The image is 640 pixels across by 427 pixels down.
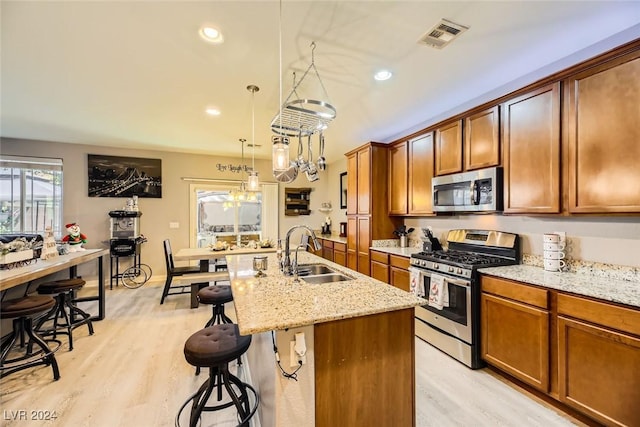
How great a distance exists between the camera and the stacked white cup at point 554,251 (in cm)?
227

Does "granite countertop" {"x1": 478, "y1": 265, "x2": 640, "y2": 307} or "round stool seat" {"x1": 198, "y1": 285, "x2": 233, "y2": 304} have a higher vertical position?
"granite countertop" {"x1": 478, "y1": 265, "x2": 640, "y2": 307}

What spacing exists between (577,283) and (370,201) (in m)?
2.56

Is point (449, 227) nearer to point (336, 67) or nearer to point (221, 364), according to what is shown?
point (336, 67)

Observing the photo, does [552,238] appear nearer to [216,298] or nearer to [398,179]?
[398,179]

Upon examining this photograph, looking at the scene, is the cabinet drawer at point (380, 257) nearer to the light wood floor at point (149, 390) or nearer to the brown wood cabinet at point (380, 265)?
the brown wood cabinet at point (380, 265)

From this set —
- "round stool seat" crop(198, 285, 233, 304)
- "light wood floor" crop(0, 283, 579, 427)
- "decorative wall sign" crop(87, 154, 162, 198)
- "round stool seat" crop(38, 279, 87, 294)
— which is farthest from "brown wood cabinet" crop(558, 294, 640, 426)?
"decorative wall sign" crop(87, 154, 162, 198)

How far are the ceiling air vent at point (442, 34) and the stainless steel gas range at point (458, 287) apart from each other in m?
1.86

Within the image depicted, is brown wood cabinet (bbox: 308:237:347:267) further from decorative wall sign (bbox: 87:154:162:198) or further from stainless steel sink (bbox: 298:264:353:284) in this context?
decorative wall sign (bbox: 87:154:162:198)

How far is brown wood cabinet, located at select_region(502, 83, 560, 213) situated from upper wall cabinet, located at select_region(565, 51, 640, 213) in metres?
0.09

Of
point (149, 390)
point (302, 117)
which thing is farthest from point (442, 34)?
point (149, 390)

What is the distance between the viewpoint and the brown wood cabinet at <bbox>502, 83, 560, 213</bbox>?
2.19m

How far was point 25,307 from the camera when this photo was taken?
2199mm

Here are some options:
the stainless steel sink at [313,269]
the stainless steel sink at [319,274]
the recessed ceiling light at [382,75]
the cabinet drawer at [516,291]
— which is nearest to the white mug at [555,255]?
the cabinet drawer at [516,291]

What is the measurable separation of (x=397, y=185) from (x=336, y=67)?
217 centimetres
